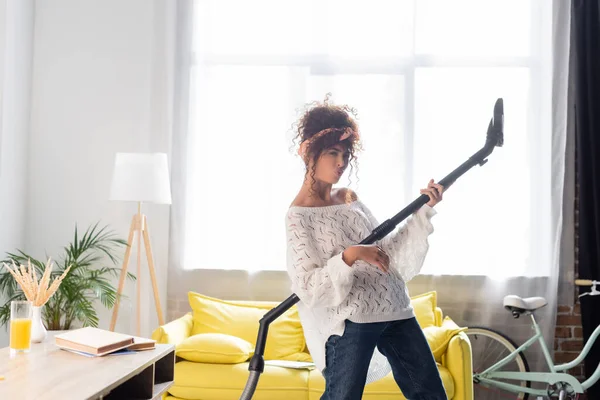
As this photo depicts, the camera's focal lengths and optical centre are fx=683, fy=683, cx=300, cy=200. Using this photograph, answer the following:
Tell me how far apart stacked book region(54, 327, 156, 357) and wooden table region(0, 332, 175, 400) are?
0.02 meters

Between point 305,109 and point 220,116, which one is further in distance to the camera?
point 220,116

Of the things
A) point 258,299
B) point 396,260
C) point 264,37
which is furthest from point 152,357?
point 264,37

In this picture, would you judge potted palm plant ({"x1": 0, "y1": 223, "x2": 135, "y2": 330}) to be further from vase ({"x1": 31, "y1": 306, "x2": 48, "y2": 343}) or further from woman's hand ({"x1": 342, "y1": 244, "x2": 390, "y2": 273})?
woman's hand ({"x1": 342, "y1": 244, "x2": 390, "y2": 273})

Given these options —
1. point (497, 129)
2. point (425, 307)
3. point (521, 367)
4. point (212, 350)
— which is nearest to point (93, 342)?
point (212, 350)

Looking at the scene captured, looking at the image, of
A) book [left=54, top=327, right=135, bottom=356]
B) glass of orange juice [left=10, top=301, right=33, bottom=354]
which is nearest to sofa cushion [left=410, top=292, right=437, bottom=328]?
book [left=54, top=327, right=135, bottom=356]

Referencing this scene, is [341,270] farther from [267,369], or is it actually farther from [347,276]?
[267,369]

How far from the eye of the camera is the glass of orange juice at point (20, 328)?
2162 millimetres

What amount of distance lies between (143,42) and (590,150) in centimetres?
290

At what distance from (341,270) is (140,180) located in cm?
219

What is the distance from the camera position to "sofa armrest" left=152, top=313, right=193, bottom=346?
344cm

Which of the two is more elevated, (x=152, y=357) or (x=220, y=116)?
(x=220, y=116)

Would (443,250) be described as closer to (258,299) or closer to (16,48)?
(258,299)

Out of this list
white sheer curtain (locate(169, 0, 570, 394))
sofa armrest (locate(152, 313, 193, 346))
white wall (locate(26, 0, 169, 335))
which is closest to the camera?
sofa armrest (locate(152, 313, 193, 346))

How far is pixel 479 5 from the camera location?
435 cm
